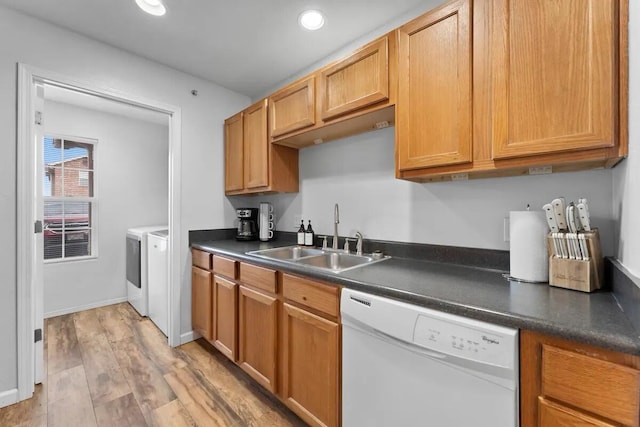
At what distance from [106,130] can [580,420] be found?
4.67 m

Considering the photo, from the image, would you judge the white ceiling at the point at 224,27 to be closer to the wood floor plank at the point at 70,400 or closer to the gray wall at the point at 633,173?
the gray wall at the point at 633,173

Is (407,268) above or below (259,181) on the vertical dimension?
below

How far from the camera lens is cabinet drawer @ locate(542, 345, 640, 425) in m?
0.64

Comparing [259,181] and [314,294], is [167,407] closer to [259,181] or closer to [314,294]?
[314,294]

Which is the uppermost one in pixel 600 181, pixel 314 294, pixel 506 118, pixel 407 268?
pixel 506 118

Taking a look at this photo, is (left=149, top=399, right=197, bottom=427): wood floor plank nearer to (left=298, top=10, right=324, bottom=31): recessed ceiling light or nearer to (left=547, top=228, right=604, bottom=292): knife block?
(left=547, top=228, right=604, bottom=292): knife block

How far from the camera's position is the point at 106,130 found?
3482mm

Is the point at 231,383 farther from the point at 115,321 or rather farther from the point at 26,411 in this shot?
the point at 115,321

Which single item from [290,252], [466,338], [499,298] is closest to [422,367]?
[466,338]

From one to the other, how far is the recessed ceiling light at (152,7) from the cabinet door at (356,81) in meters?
1.07

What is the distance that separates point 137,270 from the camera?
3.13 meters

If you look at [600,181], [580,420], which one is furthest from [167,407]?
[600,181]

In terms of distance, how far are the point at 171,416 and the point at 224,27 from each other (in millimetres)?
2483

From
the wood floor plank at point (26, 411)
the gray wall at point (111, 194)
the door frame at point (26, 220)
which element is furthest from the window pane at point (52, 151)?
the wood floor plank at point (26, 411)
